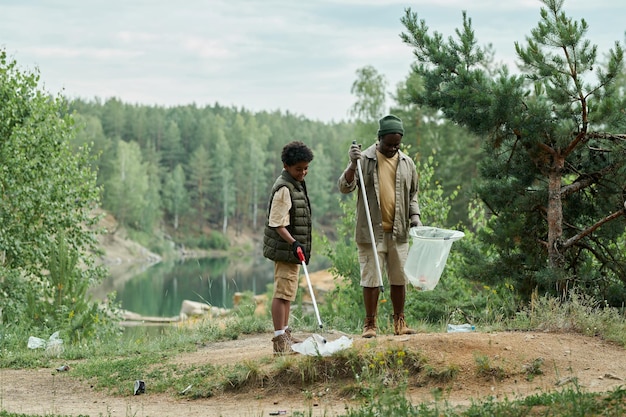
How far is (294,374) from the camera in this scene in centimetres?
677

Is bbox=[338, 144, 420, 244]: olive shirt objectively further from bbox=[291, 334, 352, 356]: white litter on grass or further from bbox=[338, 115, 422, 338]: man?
bbox=[291, 334, 352, 356]: white litter on grass

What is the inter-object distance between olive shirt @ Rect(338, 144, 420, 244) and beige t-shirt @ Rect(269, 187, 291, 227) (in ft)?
1.84

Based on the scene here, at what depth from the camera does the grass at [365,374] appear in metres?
5.22

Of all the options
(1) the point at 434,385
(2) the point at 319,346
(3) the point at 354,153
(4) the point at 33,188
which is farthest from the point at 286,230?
(4) the point at 33,188

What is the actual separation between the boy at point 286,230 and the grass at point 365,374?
1.31 ft

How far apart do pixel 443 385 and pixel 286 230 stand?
1877mm

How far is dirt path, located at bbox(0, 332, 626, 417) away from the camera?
6.12 metres

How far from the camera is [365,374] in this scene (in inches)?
240

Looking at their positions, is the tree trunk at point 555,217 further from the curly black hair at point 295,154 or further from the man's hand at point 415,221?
the curly black hair at point 295,154

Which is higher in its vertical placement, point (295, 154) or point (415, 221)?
point (295, 154)

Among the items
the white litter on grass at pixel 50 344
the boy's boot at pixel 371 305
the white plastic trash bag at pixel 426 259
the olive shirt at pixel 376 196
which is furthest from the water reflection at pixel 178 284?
the white plastic trash bag at pixel 426 259

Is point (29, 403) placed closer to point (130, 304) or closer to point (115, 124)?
point (130, 304)

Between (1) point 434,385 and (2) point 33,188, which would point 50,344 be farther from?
(2) point 33,188

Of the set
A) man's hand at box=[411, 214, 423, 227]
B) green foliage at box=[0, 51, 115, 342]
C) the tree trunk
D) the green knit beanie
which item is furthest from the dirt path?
green foliage at box=[0, 51, 115, 342]
